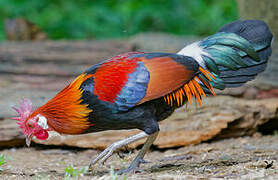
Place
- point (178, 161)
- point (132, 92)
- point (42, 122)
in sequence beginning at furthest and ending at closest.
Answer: point (178, 161), point (42, 122), point (132, 92)

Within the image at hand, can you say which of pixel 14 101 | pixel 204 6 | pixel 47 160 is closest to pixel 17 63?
pixel 14 101

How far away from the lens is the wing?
3385mm

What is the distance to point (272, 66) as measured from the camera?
593 centimetres

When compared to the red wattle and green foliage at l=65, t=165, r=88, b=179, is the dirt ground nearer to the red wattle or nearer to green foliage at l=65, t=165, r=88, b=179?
green foliage at l=65, t=165, r=88, b=179

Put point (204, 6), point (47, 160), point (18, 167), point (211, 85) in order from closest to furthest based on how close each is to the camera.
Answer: point (211, 85)
point (18, 167)
point (47, 160)
point (204, 6)

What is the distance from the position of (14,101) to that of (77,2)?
556 centimetres

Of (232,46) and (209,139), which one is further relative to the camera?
(209,139)

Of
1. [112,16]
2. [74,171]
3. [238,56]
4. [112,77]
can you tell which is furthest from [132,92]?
[112,16]

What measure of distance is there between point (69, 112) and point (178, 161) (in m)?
1.62

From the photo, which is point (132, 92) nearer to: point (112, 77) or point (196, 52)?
point (112, 77)

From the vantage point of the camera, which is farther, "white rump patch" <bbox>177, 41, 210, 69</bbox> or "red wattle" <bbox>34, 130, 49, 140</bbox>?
"white rump patch" <bbox>177, 41, 210, 69</bbox>

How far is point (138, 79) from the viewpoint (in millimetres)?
3406

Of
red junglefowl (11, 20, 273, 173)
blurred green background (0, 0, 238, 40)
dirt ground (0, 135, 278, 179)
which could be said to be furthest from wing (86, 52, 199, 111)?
blurred green background (0, 0, 238, 40)

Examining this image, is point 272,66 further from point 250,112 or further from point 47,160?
point 47,160
